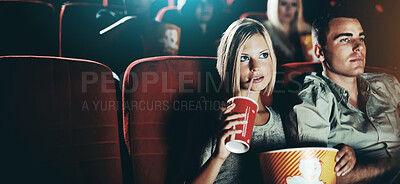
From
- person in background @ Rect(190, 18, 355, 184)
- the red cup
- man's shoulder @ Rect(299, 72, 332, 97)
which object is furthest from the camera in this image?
man's shoulder @ Rect(299, 72, 332, 97)

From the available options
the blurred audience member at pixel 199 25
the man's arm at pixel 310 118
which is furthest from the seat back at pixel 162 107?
the man's arm at pixel 310 118

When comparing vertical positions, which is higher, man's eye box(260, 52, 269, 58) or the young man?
man's eye box(260, 52, 269, 58)

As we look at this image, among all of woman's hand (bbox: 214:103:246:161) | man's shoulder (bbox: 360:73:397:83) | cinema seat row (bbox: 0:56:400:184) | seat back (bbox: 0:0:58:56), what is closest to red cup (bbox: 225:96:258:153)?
woman's hand (bbox: 214:103:246:161)

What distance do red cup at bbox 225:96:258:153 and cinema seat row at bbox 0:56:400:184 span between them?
159 millimetres

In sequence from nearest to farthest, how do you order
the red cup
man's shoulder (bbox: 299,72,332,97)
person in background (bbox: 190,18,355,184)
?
1. the red cup
2. person in background (bbox: 190,18,355,184)
3. man's shoulder (bbox: 299,72,332,97)

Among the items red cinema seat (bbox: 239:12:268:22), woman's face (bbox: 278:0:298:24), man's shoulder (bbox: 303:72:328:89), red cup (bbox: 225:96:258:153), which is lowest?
red cup (bbox: 225:96:258:153)

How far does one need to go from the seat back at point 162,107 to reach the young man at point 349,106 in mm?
299

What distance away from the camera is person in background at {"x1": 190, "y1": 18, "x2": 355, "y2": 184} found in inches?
35.8

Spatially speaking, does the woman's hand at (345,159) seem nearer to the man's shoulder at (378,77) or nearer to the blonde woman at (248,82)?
the blonde woman at (248,82)

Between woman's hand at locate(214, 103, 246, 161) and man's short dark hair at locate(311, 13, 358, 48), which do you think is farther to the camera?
man's short dark hair at locate(311, 13, 358, 48)

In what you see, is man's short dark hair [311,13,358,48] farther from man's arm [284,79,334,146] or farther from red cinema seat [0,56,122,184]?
red cinema seat [0,56,122,184]

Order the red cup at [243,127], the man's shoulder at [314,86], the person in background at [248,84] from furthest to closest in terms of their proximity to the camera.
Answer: the man's shoulder at [314,86] < the person in background at [248,84] < the red cup at [243,127]

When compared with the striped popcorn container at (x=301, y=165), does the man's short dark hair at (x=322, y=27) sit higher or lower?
higher

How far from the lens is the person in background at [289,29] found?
3.54 ft
